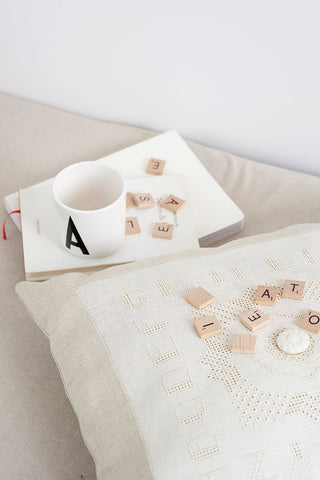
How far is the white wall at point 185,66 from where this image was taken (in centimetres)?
75

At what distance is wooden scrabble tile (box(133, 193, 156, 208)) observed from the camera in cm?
74

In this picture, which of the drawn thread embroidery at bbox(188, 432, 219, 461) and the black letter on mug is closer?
the drawn thread embroidery at bbox(188, 432, 219, 461)

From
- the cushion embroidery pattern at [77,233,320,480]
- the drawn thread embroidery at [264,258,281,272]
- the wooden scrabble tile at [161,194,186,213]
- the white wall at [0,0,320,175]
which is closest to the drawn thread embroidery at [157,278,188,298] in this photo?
the cushion embroidery pattern at [77,233,320,480]

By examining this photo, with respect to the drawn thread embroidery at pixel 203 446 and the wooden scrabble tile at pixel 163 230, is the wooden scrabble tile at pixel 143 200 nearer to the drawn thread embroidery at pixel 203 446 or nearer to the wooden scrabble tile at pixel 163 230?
the wooden scrabble tile at pixel 163 230

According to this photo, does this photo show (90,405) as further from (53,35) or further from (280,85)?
(53,35)

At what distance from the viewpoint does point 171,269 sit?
1.85 ft

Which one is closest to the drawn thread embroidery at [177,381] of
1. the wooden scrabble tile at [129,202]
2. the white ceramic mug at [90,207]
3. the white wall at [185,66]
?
the white ceramic mug at [90,207]

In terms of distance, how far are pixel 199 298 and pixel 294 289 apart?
10 centimetres

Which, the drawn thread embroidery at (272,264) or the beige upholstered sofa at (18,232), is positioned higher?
the drawn thread embroidery at (272,264)

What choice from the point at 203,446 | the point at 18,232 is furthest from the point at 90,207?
the point at 203,446

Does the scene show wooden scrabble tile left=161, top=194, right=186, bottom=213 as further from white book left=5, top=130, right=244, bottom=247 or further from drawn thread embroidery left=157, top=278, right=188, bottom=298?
drawn thread embroidery left=157, top=278, right=188, bottom=298

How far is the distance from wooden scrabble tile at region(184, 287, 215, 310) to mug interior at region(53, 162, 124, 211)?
189 millimetres

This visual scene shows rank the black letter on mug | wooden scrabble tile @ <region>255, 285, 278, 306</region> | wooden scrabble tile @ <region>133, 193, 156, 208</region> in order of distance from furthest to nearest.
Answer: wooden scrabble tile @ <region>133, 193, 156, 208</region>, the black letter on mug, wooden scrabble tile @ <region>255, 285, 278, 306</region>

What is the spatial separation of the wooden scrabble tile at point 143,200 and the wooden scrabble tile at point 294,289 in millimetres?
272
